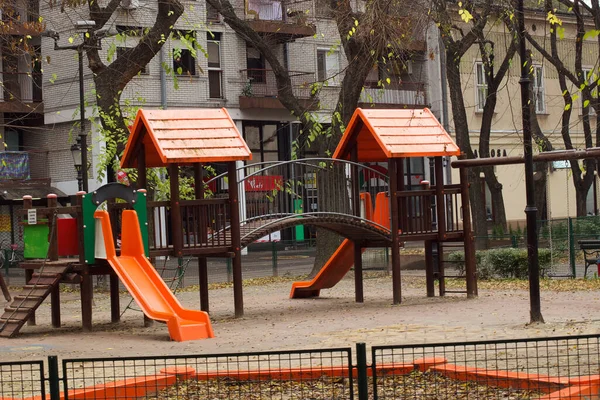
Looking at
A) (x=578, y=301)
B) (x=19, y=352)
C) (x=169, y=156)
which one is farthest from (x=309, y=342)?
(x=578, y=301)

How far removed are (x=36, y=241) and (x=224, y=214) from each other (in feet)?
10.1

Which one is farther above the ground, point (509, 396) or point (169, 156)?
point (169, 156)

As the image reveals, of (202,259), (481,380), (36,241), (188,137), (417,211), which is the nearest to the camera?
(481,380)

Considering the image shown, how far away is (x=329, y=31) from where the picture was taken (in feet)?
153

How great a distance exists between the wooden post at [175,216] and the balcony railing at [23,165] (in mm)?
24190

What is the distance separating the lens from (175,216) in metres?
17.7

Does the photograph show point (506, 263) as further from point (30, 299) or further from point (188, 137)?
point (30, 299)

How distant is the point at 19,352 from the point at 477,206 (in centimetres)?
2197

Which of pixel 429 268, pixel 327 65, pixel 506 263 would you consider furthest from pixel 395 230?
pixel 327 65

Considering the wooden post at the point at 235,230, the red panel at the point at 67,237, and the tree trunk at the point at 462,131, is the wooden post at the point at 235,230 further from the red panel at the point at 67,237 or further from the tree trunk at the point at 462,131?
the tree trunk at the point at 462,131

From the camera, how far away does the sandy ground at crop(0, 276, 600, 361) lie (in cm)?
1376

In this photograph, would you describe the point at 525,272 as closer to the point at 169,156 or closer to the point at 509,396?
the point at 169,156

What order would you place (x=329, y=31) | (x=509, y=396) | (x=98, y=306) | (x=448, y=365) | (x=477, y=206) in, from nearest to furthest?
1. (x=509, y=396)
2. (x=448, y=365)
3. (x=98, y=306)
4. (x=477, y=206)
5. (x=329, y=31)

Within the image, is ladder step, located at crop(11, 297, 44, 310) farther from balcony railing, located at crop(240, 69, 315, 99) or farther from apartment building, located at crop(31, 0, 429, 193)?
balcony railing, located at crop(240, 69, 315, 99)
